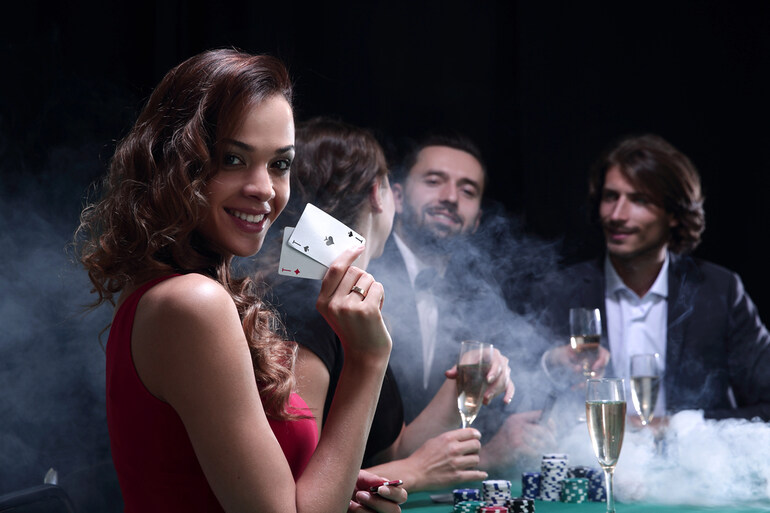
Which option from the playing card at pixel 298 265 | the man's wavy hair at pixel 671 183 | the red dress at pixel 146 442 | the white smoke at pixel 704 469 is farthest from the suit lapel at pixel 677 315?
the red dress at pixel 146 442

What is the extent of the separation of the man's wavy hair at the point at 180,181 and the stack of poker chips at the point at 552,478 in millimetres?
859

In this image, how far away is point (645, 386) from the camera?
91.4 inches

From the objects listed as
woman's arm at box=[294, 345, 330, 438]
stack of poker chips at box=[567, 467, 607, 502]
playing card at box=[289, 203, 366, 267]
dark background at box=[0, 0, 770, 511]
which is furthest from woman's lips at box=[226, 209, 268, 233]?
dark background at box=[0, 0, 770, 511]

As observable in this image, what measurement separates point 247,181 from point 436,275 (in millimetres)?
2717

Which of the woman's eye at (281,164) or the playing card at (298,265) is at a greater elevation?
the woman's eye at (281,164)

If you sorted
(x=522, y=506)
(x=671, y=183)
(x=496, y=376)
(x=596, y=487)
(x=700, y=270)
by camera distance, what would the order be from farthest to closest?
(x=671, y=183), (x=700, y=270), (x=496, y=376), (x=596, y=487), (x=522, y=506)

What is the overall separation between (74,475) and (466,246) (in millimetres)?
2127

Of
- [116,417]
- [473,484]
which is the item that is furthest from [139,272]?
[473,484]

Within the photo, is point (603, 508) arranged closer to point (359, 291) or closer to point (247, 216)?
point (359, 291)

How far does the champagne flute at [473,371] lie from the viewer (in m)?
1.92

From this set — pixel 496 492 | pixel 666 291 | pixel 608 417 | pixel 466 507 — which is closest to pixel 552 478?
pixel 496 492

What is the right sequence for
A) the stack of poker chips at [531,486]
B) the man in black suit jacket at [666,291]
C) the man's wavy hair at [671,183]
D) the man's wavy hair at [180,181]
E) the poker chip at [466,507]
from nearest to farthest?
the man's wavy hair at [180,181]
the poker chip at [466,507]
the stack of poker chips at [531,486]
the man in black suit jacket at [666,291]
the man's wavy hair at [671,183]

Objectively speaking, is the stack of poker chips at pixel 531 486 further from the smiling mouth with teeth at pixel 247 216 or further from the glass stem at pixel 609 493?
the smiling mouth with teeth at pixel 247 216

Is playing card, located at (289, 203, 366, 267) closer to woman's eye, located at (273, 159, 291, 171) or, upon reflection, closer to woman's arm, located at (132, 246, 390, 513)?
woman's eye, located at (273, 159, 291, 171)
